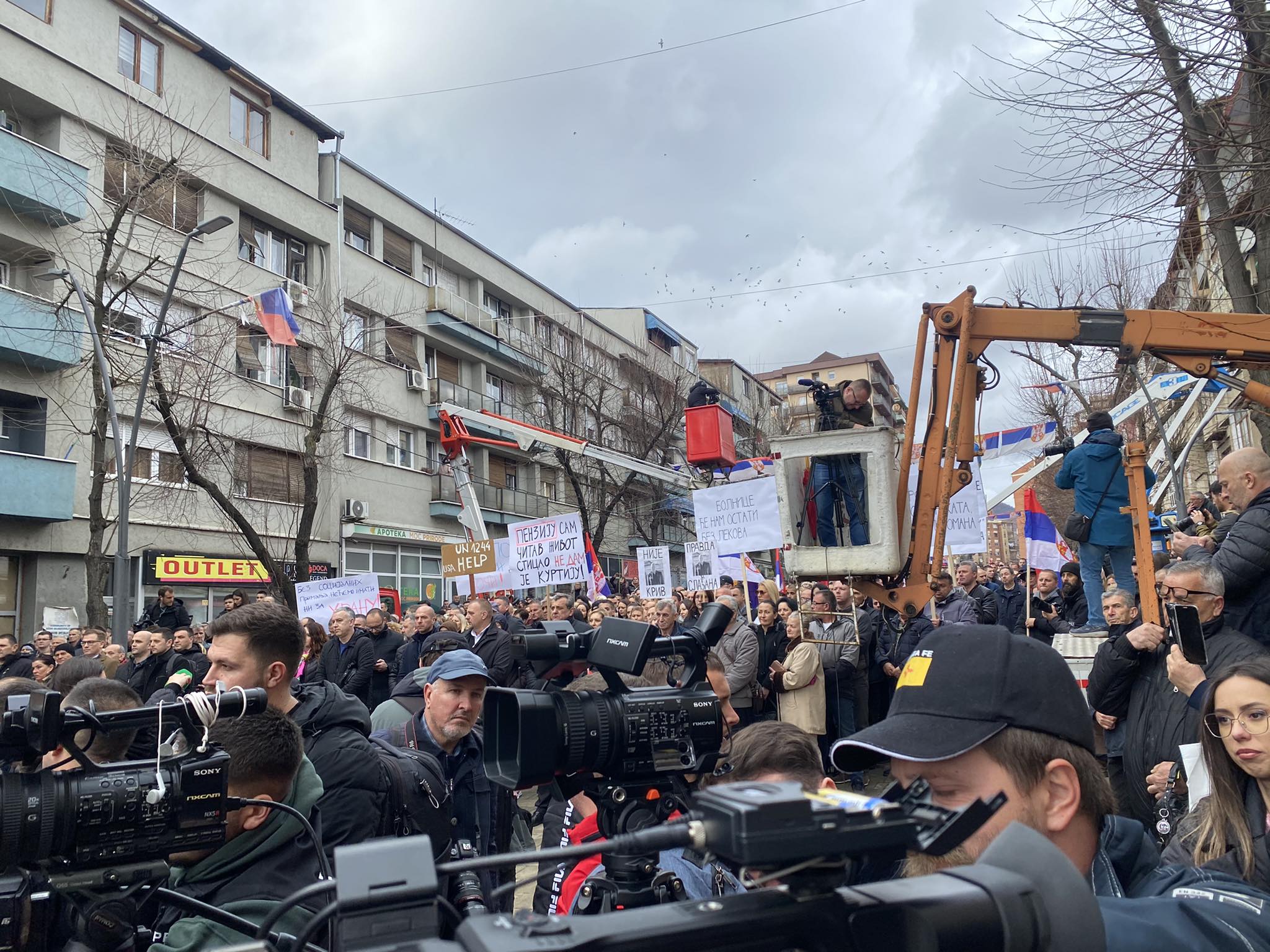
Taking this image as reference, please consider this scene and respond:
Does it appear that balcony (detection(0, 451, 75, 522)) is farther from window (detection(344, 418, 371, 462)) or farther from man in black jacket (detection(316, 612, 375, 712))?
man in black jacket (detection(316, 612, 375, 712))

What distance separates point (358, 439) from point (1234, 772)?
3082cm

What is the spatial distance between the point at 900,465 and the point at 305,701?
4781 mm

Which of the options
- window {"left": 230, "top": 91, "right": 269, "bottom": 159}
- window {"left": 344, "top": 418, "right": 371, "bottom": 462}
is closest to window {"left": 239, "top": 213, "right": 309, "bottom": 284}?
window {"left": 230, "top": 91, "right": 269, "bottom": 159}

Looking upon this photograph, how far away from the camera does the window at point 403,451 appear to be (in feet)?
109

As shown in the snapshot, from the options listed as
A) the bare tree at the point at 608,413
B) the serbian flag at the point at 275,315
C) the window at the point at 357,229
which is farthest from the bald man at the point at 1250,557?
the window at the point at 357,229

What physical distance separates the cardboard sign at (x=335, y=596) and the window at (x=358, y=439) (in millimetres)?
18132

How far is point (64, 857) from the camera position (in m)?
2.05

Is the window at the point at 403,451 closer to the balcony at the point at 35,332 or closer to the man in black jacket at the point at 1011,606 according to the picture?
the balcony at the point at 35,332

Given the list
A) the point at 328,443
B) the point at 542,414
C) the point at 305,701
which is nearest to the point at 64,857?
the point at 305,701

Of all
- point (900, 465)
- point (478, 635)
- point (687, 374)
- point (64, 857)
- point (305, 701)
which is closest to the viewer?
point (64, 857)

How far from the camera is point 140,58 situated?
23.8 meters

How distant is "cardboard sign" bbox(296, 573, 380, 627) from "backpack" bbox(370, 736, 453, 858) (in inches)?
357

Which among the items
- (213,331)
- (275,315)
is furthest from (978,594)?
(213,331)

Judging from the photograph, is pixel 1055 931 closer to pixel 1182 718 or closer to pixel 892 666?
pixel 1182 718
